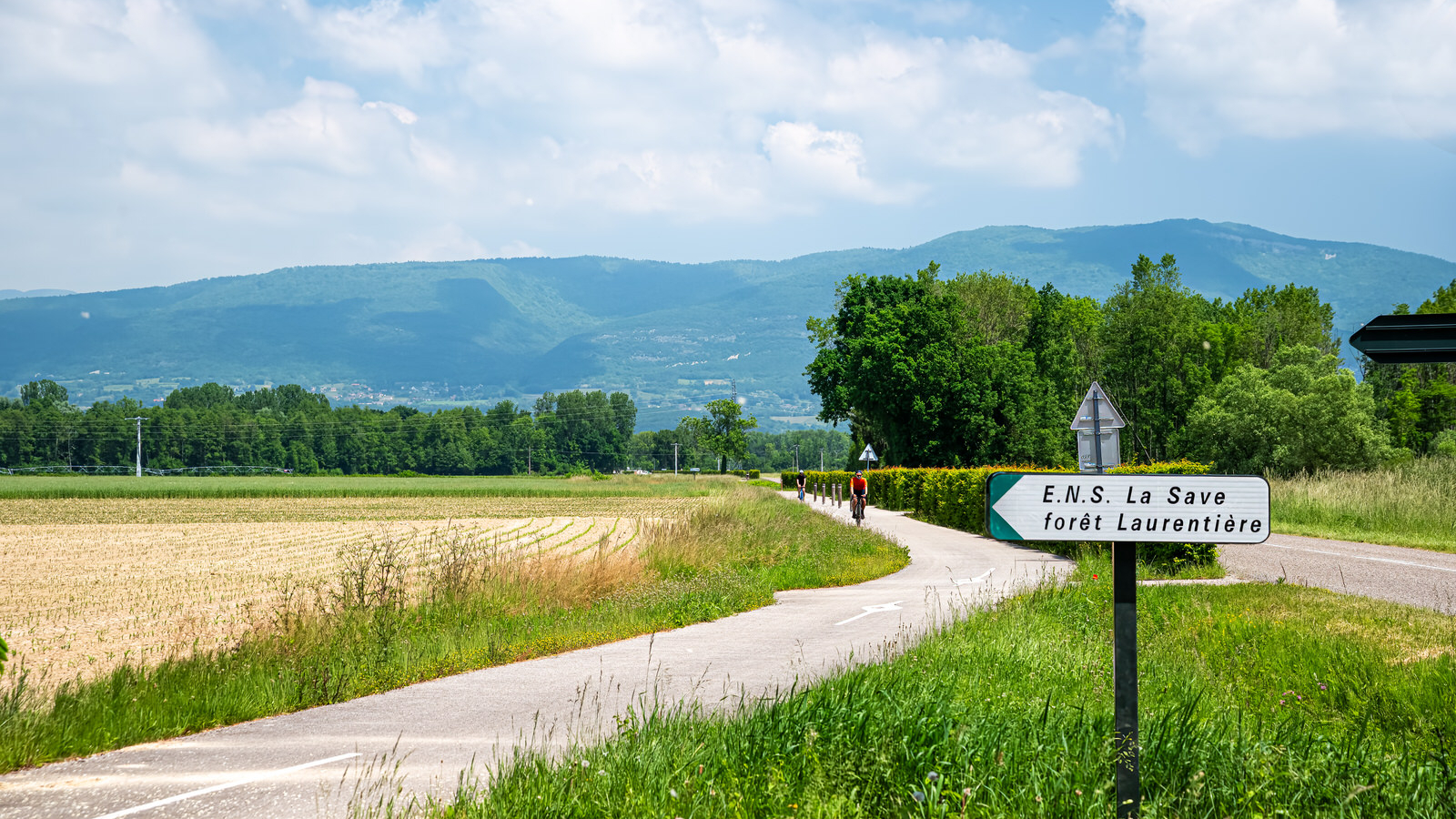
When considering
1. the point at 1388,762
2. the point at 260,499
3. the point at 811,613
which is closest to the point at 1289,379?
the point at 811,613

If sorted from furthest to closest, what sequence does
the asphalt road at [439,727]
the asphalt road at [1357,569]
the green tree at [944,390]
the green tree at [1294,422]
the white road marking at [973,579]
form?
the green tree at [944,390], the green tree at [1294,422], the white road marking at [973,579], the asphalt road at [1357,569], the asphalt road at [439,727]

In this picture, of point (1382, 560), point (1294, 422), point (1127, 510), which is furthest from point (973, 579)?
point (1294, 422)

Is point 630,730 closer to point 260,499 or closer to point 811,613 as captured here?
point 811,613

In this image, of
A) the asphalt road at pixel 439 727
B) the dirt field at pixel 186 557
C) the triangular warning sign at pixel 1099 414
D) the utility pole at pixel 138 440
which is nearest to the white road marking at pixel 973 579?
the asphalt road at pixel 439 727

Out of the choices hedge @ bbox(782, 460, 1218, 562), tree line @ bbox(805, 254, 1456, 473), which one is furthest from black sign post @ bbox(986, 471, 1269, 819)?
tree line @ bbox(805, 254, 1456, 473)

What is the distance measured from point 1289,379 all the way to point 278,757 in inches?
2282

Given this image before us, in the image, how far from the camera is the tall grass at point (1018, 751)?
4.54 metres

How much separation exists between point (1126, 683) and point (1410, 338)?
1.87 metres

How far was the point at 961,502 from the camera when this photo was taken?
3428 centimetres

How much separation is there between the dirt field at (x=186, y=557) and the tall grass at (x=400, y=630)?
1.82 feet

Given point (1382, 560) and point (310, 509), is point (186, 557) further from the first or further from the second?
point (310, 509)

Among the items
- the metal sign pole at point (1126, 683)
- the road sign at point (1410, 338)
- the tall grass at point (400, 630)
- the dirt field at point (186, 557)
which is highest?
the road sign at point (1410, 338)

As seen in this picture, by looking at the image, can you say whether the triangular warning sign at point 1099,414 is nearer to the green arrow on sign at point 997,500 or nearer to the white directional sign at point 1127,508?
the white directional sign at point 1127,508

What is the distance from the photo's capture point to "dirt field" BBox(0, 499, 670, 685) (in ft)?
41.9
